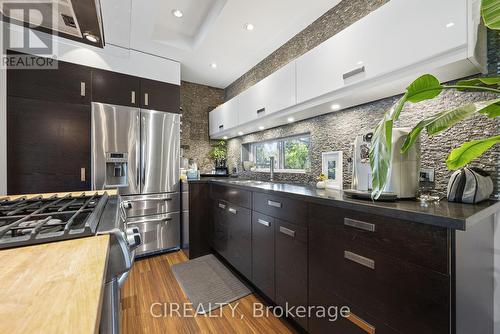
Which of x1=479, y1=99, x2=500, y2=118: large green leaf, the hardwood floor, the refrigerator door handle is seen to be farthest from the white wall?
x1=479, y1=99, x2=500, y2=118: large green leaf

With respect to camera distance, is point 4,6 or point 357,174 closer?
point 4,6

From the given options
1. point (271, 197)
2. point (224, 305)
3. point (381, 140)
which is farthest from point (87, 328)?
point (224, 305)

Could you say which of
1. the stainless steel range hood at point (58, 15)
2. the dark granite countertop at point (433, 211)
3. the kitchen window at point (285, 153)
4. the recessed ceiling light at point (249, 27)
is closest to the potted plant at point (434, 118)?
the dark granite countertop at point (433, 211)

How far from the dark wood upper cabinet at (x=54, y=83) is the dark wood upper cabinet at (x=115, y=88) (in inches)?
2.9

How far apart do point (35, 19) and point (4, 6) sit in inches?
3.6

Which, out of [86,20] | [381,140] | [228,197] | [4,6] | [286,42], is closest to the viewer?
[381,140]

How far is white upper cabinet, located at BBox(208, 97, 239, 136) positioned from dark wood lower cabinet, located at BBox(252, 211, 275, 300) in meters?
1.50

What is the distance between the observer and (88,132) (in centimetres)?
233

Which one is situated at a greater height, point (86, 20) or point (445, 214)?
point (86, 20)

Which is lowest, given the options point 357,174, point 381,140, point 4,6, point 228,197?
point 228,197

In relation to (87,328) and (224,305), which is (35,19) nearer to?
(87,328)

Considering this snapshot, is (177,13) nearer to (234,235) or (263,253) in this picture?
(234,235)

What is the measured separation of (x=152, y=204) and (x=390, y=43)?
108 inches

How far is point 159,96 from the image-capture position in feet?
8.90
